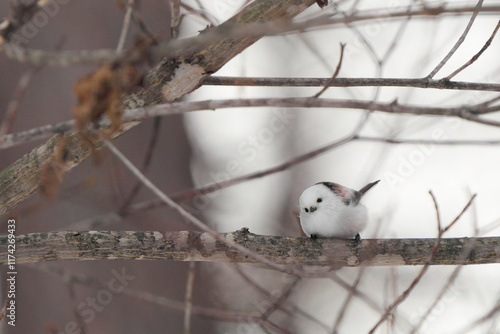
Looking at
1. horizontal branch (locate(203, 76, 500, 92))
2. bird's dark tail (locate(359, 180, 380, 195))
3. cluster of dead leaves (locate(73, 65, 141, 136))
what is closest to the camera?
cluster of dead leaves (locate(73, 65, 141, 136))

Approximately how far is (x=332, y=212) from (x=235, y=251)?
0.73 m

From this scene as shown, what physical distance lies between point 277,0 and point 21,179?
113cm

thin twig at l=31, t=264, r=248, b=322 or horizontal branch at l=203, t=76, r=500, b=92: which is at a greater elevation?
horizontal branch at l=203, t=76, r=500, b=92

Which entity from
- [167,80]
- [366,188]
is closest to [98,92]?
[167,80]

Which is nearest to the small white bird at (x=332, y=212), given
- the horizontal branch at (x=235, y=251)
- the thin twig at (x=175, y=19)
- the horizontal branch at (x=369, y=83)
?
the horizontal branch at (x=235, y=251)

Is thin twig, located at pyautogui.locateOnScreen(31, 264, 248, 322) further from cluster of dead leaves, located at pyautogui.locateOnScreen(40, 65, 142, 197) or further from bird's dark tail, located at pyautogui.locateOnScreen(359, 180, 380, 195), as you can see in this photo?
cluster of dead leaves, located at pyautogui.locateOnScreen(40, 65, 142, 197)

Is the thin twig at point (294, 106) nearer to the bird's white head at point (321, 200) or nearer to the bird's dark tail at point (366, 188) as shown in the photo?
the bird's white head at point (321, 200)

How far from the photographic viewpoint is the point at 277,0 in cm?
178

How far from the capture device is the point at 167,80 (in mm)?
1837

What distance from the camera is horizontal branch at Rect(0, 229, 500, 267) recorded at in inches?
72.7

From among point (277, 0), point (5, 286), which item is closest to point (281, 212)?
point (5, 286)

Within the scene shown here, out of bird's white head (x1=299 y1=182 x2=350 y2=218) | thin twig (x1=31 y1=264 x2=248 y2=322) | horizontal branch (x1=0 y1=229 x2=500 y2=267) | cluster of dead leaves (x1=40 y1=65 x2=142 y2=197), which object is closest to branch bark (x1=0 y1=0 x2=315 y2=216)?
horizontal branch (x1=0 y1=229 x2=500 y2=267)

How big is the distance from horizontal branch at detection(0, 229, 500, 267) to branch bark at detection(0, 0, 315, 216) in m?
0.21

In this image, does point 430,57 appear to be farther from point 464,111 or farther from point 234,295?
point 234,295
